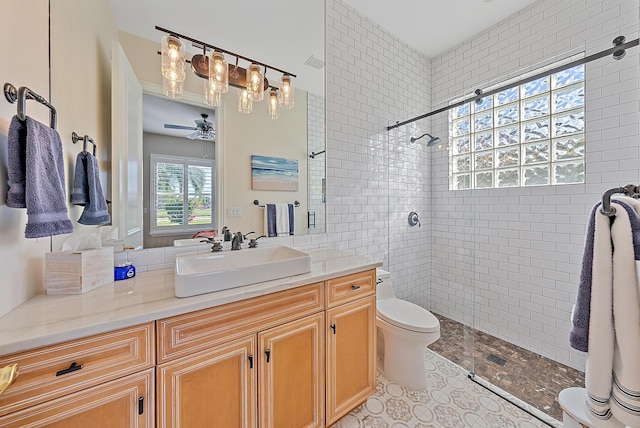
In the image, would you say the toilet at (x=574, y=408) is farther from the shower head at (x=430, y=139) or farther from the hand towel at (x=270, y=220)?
the shower head at (x=430, y=139)

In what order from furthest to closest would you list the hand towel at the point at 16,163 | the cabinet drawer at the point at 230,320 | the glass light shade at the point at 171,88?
the glass light shade at the point at 171,88, the cabinet drawer at the point at 230,320, the hand towel at the point at 16,163

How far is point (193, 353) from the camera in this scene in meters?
0.93

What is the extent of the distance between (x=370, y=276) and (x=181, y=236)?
1168mm

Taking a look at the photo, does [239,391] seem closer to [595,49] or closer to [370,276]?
[370,276]

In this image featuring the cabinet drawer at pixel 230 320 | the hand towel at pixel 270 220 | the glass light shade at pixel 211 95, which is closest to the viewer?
the cabinet drawer at pixel 230 320

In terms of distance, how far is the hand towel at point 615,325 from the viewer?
0.75 metres

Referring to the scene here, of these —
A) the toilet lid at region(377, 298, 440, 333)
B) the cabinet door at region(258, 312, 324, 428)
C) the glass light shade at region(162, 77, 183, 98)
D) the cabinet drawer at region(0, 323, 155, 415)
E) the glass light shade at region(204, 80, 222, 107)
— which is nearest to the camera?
the cabinet drawer at region(0, 323, 155, 415)

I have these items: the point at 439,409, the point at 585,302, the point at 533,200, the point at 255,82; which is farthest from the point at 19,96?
the point at 533,200

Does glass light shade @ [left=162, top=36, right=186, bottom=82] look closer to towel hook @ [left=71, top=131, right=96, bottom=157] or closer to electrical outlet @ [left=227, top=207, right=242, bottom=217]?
towel hook @ [left=71, top=131, right=96, bottom=157]

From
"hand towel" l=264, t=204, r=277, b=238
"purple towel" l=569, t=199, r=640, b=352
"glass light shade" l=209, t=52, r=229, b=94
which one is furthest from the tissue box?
"purple towel" l=569, t=199, r=640, b=352

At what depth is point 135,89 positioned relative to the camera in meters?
1.37

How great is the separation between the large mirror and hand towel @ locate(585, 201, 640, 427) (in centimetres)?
153

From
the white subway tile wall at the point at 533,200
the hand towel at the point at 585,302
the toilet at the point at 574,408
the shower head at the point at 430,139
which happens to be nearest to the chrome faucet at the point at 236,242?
the hand towel at the point at 585,302

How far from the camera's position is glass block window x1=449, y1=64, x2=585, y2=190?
196 centimetres
